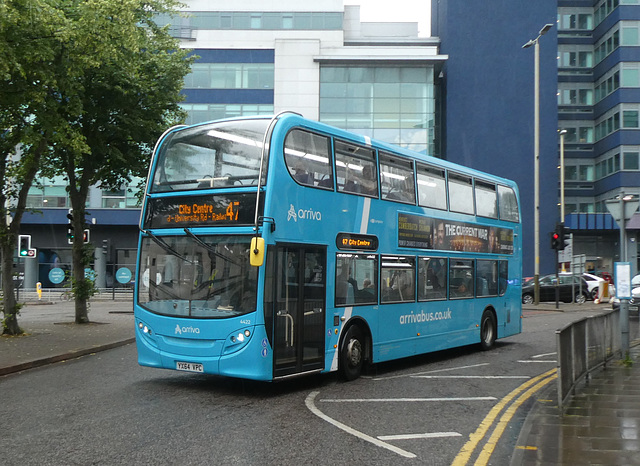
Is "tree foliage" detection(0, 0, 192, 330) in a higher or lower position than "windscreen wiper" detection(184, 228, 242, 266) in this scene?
higher

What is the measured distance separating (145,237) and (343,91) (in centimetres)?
3928

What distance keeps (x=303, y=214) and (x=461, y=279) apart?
529 cm

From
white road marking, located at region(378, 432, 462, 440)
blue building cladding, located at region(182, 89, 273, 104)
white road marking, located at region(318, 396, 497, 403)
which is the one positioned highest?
blue building cladding, located at region(182, 89, 273, 104)

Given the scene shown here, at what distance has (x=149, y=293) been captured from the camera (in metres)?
9.91

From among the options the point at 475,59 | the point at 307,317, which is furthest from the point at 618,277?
the point at 475,59

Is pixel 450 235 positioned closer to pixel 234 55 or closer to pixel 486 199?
pixel 486 199

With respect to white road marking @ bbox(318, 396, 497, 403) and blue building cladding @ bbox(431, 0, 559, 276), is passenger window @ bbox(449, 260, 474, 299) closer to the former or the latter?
white road marking @ bbox(318, 396, 497, 403)

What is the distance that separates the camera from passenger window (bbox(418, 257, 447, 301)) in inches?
494

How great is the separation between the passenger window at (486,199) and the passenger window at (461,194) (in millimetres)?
356

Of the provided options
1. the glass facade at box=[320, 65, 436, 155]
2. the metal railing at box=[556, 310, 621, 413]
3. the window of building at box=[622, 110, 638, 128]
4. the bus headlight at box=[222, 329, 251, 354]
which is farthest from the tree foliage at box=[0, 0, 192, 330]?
the window of building at box=[622, 110, 638, 128]

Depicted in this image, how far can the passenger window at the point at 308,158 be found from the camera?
9.61 metres

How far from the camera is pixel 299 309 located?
31.8 feet

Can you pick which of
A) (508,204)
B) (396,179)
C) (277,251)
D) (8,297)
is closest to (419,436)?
(277,251)

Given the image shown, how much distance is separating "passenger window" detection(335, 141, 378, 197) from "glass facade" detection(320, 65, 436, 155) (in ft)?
118
